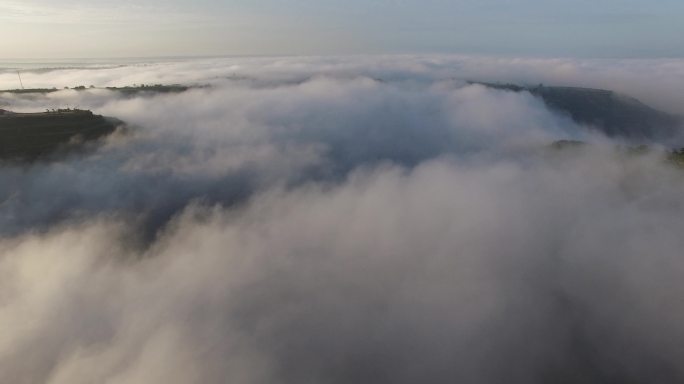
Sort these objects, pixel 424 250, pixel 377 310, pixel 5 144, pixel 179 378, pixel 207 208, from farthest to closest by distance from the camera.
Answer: pixel 207 208, pixel 424 250, pixel 5 144, pixel 377 310, pixel 179 378

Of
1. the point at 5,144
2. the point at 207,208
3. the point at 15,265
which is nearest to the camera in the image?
the point at 15,265

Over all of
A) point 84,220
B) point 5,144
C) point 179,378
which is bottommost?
point 179,378

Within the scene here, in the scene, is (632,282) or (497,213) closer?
(632,282)

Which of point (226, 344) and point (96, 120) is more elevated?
point (96, 120)

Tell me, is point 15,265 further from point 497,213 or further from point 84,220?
point 497,213

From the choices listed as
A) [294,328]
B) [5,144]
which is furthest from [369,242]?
[5,144]

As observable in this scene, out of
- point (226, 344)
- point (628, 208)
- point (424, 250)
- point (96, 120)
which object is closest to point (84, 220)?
point (96, 120)
